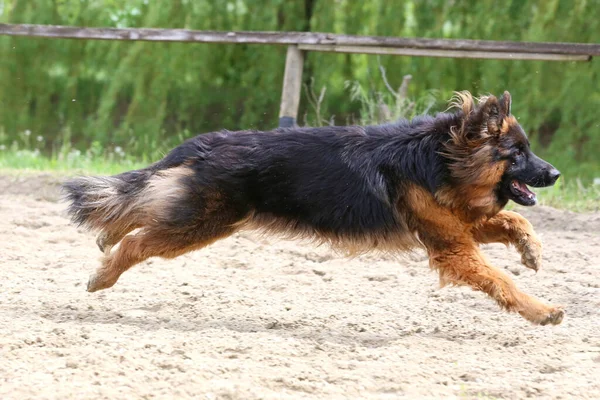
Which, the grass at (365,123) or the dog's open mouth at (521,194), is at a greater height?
the dog's open mouth at (521,194)

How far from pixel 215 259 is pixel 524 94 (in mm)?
5872

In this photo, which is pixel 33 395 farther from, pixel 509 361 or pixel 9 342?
pixel 509 361

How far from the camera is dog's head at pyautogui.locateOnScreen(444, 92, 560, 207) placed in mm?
5016

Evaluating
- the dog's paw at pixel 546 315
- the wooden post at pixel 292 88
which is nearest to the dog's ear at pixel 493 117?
the dog's paw at pixel 546 315

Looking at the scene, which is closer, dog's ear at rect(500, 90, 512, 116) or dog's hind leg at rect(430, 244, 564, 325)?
dog's hind leg at rect(430, 244, 564, 325)

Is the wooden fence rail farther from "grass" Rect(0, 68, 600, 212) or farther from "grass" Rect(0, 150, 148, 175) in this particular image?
"grass" Rect(0, 150, 148, 175)

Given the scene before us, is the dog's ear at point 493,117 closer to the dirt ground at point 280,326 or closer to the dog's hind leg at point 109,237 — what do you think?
the dirt ground at point 280,326

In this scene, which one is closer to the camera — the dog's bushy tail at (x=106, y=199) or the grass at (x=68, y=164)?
the dog's bushy tail at (x=106, y=199)

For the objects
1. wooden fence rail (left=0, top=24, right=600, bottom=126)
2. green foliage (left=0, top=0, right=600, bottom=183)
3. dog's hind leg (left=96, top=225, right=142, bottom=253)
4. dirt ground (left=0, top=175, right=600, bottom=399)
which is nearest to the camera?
dirt ground (left=0, top=175, right=600, bottom=399)

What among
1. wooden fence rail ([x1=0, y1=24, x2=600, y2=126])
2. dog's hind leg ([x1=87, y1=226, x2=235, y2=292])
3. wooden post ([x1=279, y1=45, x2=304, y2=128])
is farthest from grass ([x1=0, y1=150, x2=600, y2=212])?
dog's hind leg ([x1=87, y1=226, x2=235, y2=292])

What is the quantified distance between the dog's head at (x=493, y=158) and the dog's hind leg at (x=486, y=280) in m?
0.35

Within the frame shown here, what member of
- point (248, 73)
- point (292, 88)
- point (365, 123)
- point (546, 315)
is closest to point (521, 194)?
point (546, 315)

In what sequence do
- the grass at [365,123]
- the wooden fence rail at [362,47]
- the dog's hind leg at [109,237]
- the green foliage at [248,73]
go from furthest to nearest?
1. the green foliage at [248,73]
2. the grass at [365,123]
3. the wooden fence rail at [362,47]
4. the dog's hind leg at [109,237]

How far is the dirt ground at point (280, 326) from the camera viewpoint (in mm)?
3842
